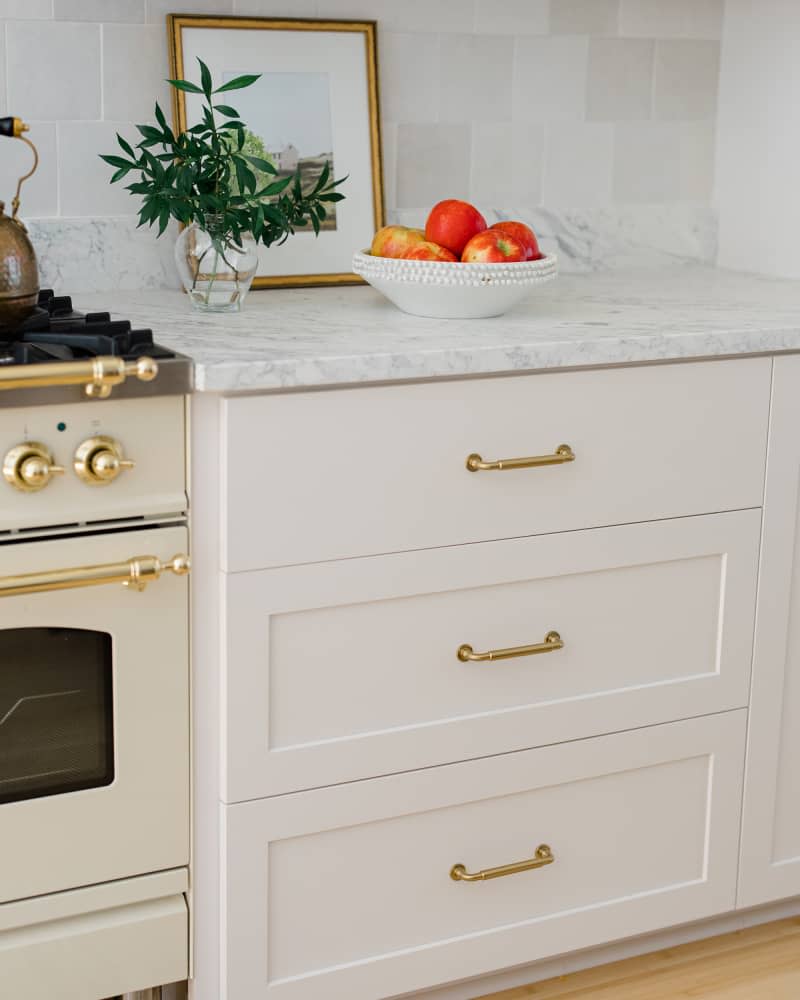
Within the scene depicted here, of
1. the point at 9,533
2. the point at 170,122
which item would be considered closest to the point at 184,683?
the point at 9,533

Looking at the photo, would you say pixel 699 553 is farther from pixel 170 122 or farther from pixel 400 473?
pixel 170 122

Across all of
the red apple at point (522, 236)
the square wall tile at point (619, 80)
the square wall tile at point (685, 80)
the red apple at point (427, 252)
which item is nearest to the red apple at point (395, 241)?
the red apple at point (427, 252)

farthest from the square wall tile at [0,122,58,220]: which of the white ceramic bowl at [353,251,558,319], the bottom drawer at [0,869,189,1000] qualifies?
the bottom drawer at [0,869,189,1000]

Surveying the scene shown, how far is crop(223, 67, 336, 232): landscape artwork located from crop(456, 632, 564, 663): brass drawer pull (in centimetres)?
79

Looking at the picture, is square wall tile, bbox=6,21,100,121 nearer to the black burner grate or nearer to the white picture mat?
the white picture mat

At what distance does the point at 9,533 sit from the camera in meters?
1.38

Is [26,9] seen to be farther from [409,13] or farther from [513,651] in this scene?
[513,651]

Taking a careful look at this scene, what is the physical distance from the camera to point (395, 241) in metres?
1.80

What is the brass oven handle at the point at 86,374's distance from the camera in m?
1.29

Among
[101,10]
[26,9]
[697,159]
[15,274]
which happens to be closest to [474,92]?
[697,159]

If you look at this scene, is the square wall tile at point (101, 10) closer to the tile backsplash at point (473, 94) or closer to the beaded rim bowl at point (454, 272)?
the tile backsplash at point (473, 94)

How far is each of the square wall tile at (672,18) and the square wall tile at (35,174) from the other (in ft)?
3.34

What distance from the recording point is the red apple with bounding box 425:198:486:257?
1.80 metres

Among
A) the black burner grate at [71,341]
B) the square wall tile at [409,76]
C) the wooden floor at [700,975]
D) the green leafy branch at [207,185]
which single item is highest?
the square wall tile at [409,76]
